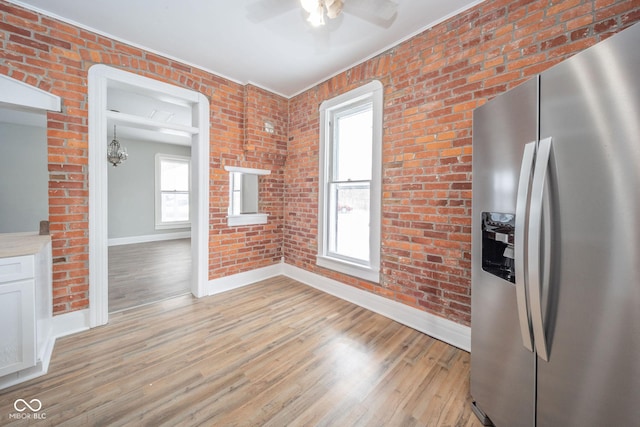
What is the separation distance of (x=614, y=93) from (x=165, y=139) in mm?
7677

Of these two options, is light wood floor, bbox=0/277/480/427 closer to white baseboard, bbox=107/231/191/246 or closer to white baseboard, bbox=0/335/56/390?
white baseboard, bbox=0/335/56/390

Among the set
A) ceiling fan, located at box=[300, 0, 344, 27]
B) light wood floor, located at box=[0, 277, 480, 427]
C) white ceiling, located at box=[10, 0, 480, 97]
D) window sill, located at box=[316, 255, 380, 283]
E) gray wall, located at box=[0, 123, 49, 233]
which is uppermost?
white ceiling, located at box=[10, 0, 480, 97]

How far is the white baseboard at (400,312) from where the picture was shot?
204 cm

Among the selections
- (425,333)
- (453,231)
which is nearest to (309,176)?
(453,231)

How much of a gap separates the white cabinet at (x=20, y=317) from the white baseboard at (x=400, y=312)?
102 inches

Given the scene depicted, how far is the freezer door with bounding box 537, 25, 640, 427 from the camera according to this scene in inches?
28.9

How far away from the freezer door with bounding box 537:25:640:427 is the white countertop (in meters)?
2.97

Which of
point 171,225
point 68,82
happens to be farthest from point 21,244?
point 171,225

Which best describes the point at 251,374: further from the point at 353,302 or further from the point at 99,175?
the point at 99,175

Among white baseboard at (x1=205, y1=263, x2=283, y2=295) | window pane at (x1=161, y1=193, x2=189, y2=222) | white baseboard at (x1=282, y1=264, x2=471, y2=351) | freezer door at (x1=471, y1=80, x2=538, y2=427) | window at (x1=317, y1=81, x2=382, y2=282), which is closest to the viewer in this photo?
freezer door at (x1=471, y1=80, x2=538, y2=427)

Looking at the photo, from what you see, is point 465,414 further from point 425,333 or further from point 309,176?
point 309,176

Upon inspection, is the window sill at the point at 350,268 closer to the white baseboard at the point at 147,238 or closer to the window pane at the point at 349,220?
the window pane at the point at 349,220

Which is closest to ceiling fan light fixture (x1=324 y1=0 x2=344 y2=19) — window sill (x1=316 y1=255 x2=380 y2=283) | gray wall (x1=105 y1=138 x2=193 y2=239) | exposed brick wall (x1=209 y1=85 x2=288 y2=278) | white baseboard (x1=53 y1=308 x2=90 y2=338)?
exposed brick wall (x1=209 y1=85 x2=288 y2=278)

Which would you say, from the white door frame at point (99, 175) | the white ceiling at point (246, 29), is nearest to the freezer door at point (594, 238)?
the white ceiling at point (246, 29)
